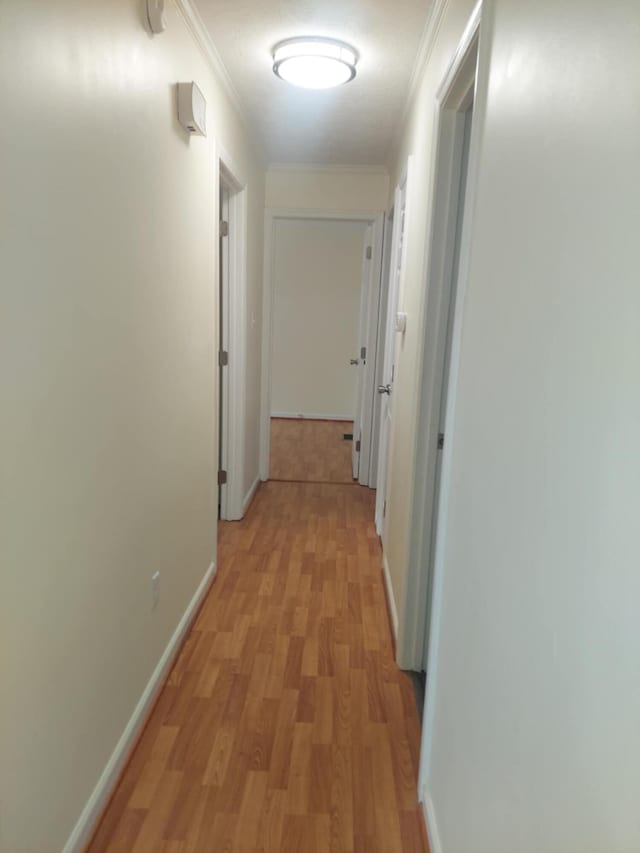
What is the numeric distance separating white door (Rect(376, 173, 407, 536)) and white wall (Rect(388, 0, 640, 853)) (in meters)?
1.70

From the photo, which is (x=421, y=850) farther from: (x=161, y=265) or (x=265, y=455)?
(x=265, y=455)

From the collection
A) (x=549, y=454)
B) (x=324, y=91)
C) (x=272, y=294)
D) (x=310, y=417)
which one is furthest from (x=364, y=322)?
(x=549, y=454)

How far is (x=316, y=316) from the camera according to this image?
6.82 metres

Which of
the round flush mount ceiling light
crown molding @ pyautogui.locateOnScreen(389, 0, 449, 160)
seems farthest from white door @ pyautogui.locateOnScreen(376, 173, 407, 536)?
the round flush mount ceiling light

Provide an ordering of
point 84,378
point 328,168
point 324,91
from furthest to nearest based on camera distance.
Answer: point 328,168 < point 324,91 < point 84,378

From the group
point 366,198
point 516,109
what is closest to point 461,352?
point 516,109

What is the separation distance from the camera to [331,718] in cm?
200

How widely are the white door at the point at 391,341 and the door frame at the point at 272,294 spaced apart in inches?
28.5

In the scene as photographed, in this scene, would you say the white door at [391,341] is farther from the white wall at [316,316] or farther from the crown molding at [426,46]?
the white wall at [316,316]

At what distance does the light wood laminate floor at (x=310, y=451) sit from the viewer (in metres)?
4.90

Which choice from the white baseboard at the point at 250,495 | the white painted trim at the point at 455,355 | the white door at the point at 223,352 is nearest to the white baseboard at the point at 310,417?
the white baseboard at the point at 250,495

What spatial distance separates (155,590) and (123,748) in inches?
19.1

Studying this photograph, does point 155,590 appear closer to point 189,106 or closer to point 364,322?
point 189,106

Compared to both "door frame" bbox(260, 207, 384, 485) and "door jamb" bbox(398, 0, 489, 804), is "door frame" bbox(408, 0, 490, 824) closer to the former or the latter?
"door jamb" bbox(398, 0, 489, 804)
